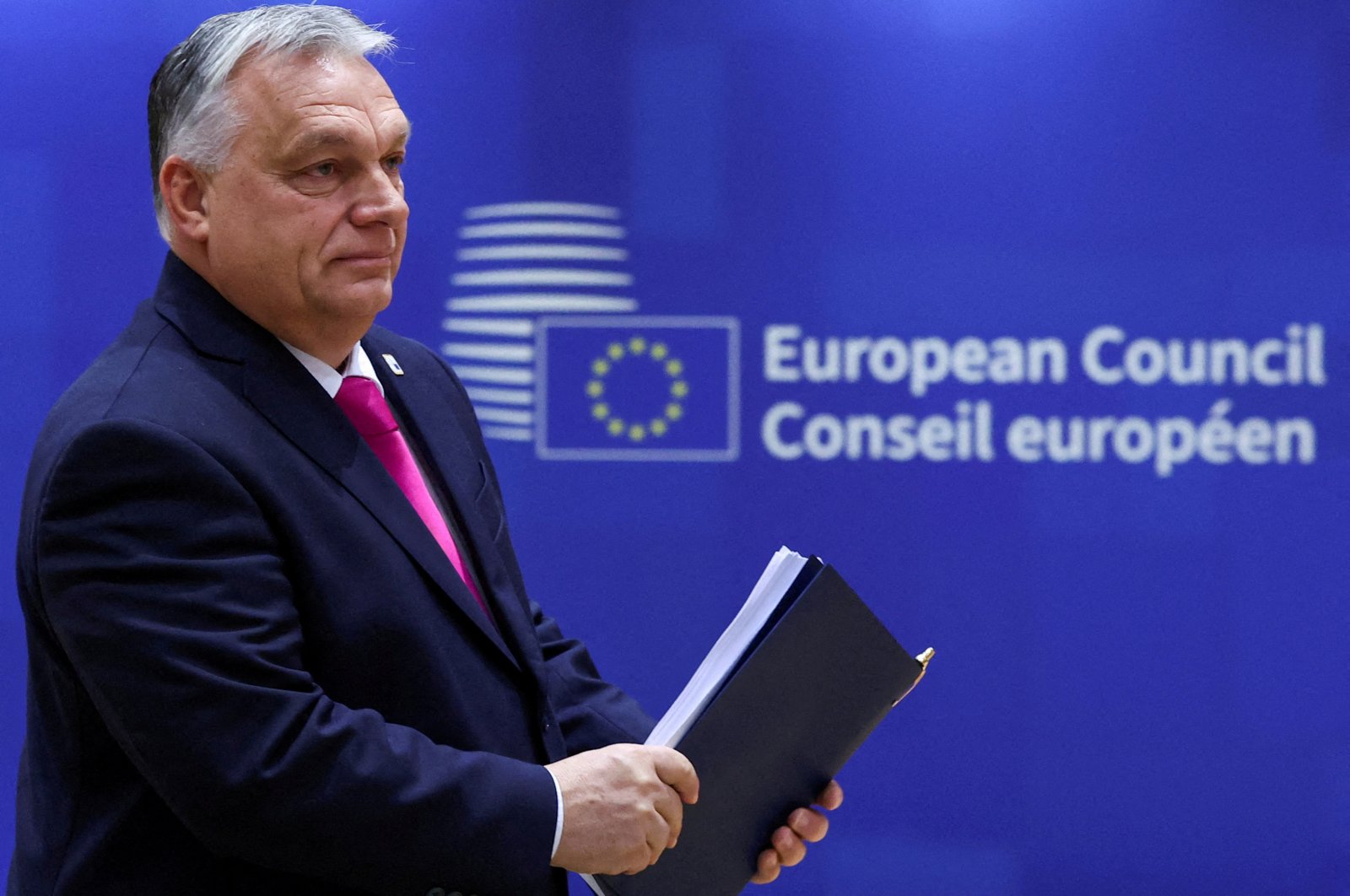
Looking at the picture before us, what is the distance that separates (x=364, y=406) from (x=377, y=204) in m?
0.21

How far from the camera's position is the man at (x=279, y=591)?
120cm

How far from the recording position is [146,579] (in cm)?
120

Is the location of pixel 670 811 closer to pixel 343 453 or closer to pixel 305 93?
pixel 343 453

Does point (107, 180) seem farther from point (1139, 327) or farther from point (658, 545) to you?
point (1139, 327)

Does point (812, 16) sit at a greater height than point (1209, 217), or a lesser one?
greater

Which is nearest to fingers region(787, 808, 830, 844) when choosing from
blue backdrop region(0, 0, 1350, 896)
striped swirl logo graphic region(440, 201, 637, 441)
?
blue backdrop region(0, 0, 1350, 896)

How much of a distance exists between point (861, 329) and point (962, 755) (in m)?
0.99

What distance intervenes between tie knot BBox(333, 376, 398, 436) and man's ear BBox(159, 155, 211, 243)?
0.68 feet

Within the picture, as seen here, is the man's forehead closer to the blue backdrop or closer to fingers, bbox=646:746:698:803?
fingers, bbox=646:746:698:803

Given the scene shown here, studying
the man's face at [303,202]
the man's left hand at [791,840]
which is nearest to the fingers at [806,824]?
the man's left hand at [791,840]

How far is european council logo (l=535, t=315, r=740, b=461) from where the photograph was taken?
3.17 metres

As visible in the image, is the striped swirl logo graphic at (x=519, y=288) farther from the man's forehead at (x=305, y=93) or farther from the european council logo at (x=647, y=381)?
the man's forehead at (x=305, y=93)

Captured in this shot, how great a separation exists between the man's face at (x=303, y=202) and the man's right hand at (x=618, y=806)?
1.72 feet

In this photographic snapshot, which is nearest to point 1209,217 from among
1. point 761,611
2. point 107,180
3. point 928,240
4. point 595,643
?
point 928,240
